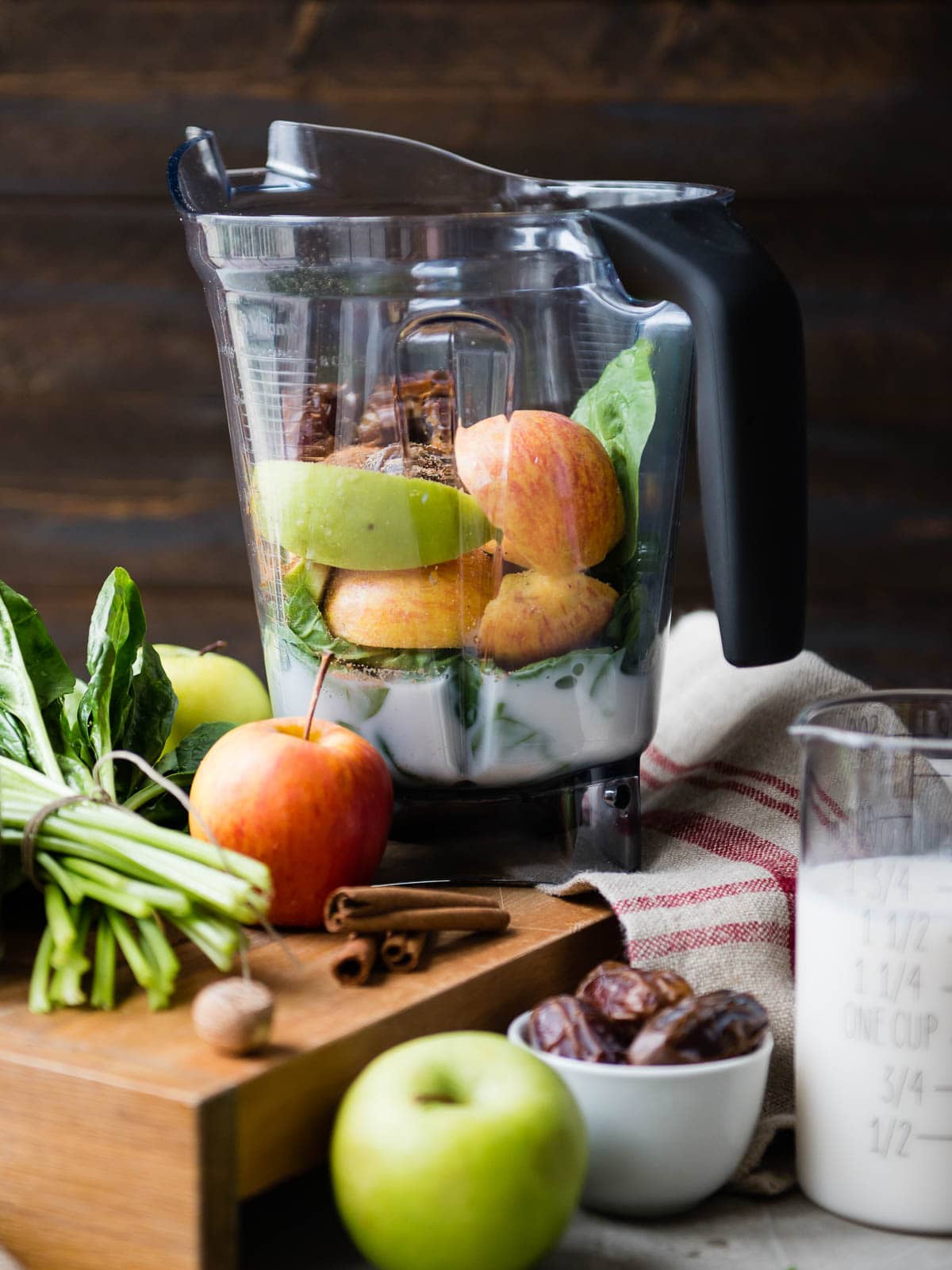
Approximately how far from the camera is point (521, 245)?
2.12 ft

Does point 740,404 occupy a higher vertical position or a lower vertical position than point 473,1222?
higher

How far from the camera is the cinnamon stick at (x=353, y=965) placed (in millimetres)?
576

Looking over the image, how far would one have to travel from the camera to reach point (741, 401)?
632 mm

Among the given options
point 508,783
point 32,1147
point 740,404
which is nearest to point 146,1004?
point 32,1147

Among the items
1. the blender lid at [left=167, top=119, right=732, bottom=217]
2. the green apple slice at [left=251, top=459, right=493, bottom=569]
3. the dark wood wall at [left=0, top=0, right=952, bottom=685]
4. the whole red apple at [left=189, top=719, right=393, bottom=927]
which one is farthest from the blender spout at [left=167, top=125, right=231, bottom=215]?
the dark wood wall at [left=0, top=0, right=952, bottom=685]

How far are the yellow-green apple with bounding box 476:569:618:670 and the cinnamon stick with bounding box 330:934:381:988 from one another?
160 millimetres

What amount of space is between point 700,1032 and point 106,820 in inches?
10.1

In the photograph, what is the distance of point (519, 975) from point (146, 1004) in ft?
0.50

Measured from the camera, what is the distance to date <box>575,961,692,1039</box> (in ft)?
1.77

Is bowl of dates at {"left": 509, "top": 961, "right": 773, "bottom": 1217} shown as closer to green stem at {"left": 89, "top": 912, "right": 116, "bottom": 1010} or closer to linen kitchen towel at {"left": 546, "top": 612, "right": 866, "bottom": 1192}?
linen kitchen towel at {"left": 546, "top": 612, "right": 866, "bottom": 1192}

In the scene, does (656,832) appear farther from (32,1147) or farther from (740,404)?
(32,1147)

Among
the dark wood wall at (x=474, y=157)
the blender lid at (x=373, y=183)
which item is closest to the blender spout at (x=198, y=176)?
the blender lid at (x=373, y=183)

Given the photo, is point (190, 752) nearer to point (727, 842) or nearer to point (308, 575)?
point (308, 575)

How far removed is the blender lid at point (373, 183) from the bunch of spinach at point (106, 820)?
26 centimetres
